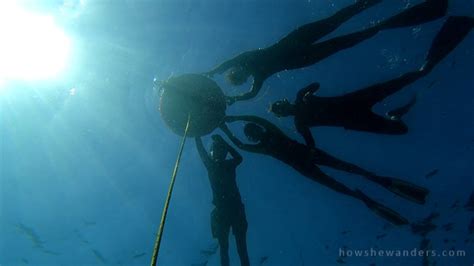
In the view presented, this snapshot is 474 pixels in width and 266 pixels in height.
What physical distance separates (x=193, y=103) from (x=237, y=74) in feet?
3.76

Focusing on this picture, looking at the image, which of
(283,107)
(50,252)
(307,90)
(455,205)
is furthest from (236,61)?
(50,252)

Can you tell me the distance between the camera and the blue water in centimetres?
1097

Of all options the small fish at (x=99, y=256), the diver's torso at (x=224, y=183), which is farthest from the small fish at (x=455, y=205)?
the small fish at (x=99, y=256)

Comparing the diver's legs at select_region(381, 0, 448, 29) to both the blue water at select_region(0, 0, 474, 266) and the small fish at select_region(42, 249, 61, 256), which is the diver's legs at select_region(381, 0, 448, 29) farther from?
the small fish at select_region(42, 249, 61, 256)

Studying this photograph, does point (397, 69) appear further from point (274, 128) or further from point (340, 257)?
point (340, 257)

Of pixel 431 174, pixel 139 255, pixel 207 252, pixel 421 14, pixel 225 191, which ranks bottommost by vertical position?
pixel 225 191

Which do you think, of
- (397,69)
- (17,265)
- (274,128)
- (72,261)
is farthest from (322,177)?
(17,265)

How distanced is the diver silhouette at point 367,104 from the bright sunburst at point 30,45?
8.26 meters

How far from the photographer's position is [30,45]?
11359 millimetres

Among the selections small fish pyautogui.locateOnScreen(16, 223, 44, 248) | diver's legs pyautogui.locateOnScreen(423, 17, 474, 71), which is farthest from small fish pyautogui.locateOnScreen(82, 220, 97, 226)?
diver's legs pyautogui.locateOnScreen(423, 17, 474, 71)

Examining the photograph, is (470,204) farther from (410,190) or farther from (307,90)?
(307,90)

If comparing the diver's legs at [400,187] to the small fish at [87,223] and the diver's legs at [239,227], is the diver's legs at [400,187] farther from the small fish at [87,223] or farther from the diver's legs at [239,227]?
the small fish at [87,223]

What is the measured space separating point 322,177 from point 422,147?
10314 mm

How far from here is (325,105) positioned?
705cm
